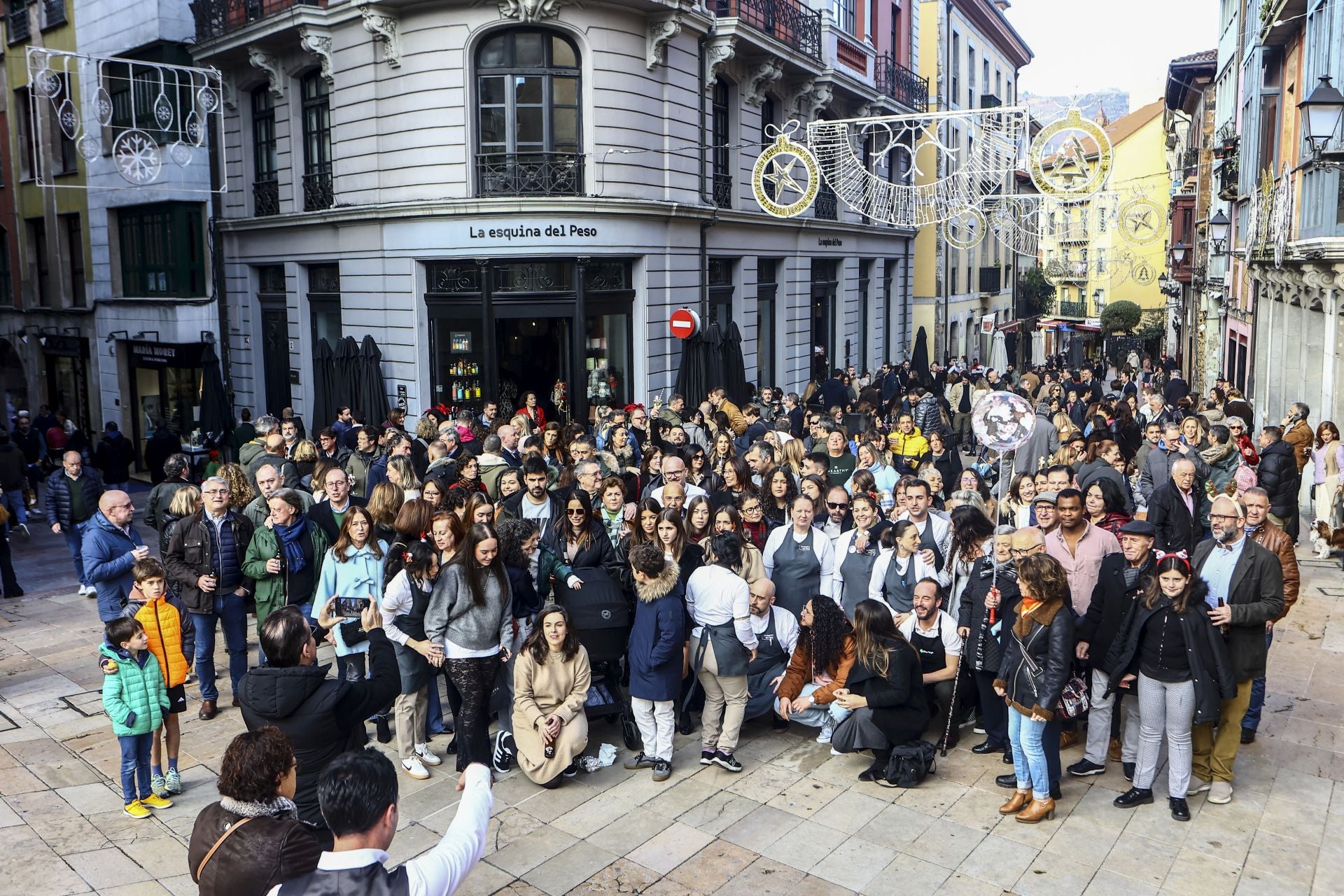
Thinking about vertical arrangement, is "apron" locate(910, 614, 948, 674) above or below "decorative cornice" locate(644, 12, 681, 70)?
below

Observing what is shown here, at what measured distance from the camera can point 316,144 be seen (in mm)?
21578

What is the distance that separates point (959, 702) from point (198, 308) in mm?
19857

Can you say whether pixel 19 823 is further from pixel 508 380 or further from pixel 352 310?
pixel 352 310

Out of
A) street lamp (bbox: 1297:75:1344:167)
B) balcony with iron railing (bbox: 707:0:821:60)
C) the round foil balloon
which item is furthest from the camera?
balcony with iron railing (bbox: 707:0:821:60)

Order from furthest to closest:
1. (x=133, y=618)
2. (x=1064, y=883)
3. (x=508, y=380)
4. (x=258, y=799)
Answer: (x=508, y=380) → (x=133, y=618) → (x=1064, y=883) → (x=258, y=799)

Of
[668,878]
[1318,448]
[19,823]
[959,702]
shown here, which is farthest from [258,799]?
[1318,448]

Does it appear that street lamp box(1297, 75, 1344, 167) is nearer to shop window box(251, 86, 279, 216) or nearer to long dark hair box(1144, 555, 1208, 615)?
long dark hair box(1144, 555, 1208, 615)

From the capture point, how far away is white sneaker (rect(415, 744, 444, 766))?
790 centimetres

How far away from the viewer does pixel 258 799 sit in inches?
159

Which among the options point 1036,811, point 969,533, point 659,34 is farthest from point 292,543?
point 659,34

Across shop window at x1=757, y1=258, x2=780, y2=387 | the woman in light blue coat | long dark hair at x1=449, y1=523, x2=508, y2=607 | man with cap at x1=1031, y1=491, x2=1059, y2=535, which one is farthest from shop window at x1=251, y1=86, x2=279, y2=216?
man with cap at x1=1031, y1=491, x2=1059, y2=535

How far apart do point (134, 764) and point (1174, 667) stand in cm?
664

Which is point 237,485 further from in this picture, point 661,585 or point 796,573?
point 796,573

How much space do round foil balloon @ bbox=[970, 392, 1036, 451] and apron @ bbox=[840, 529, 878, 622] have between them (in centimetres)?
172
